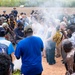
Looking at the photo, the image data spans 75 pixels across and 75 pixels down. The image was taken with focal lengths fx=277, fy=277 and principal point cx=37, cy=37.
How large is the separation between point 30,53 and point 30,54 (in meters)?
0.02

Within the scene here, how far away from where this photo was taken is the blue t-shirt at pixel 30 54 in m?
5.56

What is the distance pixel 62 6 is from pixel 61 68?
1599 cm

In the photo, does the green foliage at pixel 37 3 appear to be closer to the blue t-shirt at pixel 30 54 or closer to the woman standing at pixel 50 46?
the woman standing at pixel 50 46

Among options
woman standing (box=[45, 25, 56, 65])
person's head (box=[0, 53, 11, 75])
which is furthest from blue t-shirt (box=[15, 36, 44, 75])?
woman standing (box=[45, 25, 56, 65])

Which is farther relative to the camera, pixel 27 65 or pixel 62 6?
pixel 62 6

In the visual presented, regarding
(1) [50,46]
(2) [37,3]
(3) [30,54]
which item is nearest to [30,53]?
(3) [30,54]

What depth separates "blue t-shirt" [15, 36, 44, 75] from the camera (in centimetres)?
556

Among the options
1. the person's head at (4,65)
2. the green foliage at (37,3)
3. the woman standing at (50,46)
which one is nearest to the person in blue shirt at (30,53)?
the person's head at (4,65)

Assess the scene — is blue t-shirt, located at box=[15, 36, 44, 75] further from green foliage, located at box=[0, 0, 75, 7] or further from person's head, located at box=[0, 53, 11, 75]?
green foliage, located at box=[0, 0, 75, 7]

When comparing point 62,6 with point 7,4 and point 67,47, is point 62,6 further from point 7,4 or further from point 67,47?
point 67,47

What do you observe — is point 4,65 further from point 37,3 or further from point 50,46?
point 37,3

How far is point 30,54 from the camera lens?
560 centimetres

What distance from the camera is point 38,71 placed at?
5.69 metres

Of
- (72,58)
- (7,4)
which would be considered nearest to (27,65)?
(72,58)
